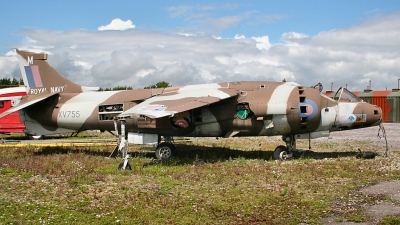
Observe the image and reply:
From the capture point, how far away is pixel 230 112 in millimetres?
15211

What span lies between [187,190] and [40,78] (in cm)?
1158

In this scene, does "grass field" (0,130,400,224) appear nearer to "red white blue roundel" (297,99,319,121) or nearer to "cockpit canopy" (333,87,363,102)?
"red white blue roundel" (297,99,319,121)

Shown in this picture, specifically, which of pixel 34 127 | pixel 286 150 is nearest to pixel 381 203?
pixel 286 150

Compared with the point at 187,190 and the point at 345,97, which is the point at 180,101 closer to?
the point at 187,190

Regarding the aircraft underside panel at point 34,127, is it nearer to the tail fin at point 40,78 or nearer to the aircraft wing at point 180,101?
the tail fin at point 40,78

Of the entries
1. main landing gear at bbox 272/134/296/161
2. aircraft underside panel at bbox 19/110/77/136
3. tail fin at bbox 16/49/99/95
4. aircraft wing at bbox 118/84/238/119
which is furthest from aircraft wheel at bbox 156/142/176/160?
tail fin at bbox 16/49/99/95

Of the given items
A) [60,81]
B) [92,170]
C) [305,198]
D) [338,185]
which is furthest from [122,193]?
[60,81]

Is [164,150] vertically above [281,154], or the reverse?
[164,150]

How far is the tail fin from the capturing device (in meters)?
18.2

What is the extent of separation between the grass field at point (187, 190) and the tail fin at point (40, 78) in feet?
12.1

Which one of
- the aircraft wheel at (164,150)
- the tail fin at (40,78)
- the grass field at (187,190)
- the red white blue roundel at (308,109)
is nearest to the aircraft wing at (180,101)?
the grass field at (187,190)

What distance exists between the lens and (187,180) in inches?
447

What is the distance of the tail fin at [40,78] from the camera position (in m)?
18.2

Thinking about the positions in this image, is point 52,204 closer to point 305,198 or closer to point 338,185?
point 305,198
